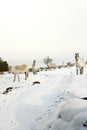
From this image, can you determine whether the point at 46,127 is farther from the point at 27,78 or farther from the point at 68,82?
the point at 27,78

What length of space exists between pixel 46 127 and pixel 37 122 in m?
2.19

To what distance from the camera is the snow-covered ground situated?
45.5 feet

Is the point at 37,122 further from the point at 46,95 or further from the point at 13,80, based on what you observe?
the point at 13,80

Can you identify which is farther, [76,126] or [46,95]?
[46,95]

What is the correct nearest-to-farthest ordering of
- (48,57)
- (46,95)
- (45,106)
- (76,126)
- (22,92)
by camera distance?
(76,126) → (45,106) → (46,95) → (22,92) → (48,57)

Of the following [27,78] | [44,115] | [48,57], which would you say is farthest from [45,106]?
[48,57]

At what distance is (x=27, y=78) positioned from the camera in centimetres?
3341

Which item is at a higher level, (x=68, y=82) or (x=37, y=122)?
(x=68, y=82)

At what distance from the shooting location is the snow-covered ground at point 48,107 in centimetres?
1386

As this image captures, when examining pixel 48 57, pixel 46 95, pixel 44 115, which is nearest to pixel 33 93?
pixel 46 95

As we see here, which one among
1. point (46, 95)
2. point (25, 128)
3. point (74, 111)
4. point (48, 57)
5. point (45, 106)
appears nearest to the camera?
point (74, 111)

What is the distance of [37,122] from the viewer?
57.4ft

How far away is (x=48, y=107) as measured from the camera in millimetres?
19203

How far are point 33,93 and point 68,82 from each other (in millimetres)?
3151
